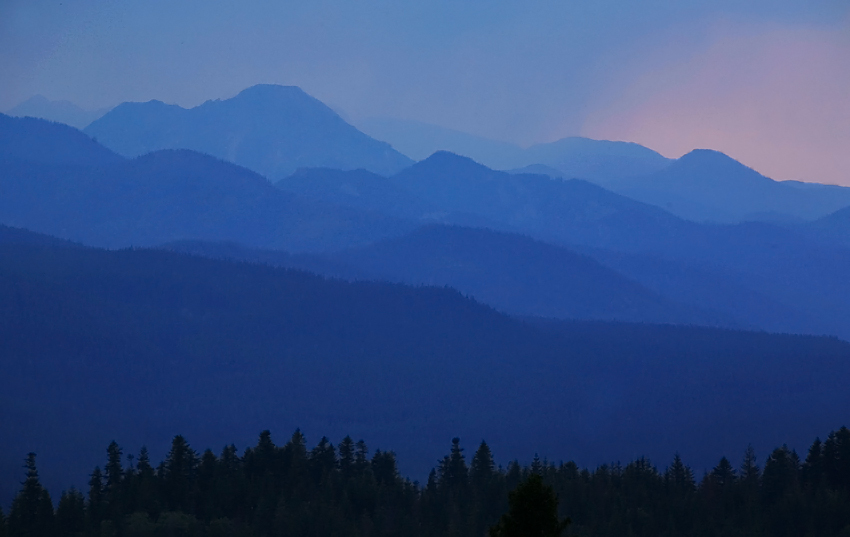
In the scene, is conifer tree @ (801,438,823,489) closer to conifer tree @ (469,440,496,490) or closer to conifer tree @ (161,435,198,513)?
conifer tree @ (469,440,496,490)

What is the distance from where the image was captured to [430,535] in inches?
3201

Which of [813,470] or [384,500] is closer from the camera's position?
[384,500]

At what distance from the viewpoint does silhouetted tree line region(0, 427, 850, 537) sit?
267ft

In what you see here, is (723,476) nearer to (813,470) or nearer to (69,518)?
(813,470)

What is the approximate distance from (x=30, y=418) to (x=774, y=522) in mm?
147195

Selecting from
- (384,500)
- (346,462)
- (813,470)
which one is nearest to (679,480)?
(813,470)

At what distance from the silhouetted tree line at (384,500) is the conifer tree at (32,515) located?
102 mm

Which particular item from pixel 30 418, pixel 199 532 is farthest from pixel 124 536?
pixel 30 418

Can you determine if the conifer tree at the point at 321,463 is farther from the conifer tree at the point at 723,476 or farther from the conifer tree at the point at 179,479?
the conifer tree at the point at 723,476

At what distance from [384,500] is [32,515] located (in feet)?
93.3

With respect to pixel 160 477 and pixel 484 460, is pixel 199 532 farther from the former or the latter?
pixel 484 460

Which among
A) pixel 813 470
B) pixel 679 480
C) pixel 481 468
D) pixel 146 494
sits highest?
pixel 481 468

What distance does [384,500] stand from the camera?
90312 mm

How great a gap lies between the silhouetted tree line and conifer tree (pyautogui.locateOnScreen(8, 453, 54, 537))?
0.10 metres
